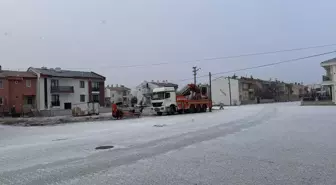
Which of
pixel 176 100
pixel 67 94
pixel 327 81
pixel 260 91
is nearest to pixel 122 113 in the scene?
pixel 176 100

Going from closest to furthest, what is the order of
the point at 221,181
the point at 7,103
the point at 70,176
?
the point at 221,181
the point at 70,176
the point at 7,103

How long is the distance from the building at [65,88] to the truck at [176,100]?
24226mm

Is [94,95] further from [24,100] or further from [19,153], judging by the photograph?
[19,153]

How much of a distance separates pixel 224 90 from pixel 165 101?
203 ft

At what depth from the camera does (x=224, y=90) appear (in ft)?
323

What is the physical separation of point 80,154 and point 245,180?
5.38 metres

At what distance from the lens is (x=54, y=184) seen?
618 cm

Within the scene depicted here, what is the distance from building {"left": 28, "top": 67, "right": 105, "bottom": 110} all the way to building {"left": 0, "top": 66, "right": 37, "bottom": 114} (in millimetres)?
1051

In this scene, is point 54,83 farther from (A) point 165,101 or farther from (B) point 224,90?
(B) point 224,90

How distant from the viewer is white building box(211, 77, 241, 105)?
314 feet

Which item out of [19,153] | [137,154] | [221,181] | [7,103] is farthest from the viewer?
[7,103]

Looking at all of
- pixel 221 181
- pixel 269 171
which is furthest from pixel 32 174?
pixel 269 171

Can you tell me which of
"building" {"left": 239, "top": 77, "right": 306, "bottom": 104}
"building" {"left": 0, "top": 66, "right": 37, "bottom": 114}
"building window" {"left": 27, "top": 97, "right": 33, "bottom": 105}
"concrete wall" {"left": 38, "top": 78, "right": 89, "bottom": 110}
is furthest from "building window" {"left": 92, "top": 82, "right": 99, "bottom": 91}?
"building" {"left": 239, "top": 77, "right": 306, "bottom": 104}

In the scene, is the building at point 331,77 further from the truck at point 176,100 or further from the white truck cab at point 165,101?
the white truck cab at point 165,101
